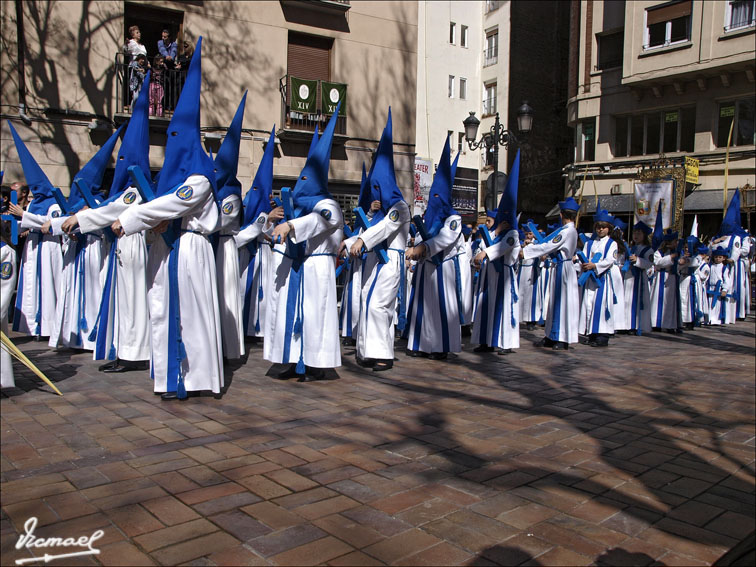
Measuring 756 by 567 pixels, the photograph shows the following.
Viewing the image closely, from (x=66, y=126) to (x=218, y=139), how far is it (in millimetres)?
3313

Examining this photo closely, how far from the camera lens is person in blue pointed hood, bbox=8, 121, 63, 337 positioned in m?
8.52

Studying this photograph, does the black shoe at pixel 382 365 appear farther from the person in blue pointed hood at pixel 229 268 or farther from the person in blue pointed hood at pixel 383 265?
the person in blue pointed hood at pixel 229 268

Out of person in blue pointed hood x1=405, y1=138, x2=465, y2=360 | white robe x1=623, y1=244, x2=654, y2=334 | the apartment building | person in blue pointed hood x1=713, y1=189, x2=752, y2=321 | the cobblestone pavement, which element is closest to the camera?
the cobblestone pavement

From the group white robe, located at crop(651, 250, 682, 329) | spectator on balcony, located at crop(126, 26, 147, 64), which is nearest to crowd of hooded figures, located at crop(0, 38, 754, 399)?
white robe, located at crop(651, 250, 682, 329)

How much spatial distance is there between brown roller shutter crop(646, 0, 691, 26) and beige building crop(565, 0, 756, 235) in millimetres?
34

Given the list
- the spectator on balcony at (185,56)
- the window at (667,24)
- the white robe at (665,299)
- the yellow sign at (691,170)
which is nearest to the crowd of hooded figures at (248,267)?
the white robe at (665,299)

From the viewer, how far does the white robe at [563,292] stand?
379 inches

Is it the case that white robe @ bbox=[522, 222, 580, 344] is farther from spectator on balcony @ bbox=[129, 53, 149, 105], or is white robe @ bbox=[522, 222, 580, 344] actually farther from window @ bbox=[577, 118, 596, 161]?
window @ bbox=[577, 118, 596, 161]

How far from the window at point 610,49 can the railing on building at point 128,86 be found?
17900mm

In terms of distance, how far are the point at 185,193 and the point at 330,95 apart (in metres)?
12.8

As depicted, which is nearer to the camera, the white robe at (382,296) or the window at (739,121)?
the white robe at (382,296)

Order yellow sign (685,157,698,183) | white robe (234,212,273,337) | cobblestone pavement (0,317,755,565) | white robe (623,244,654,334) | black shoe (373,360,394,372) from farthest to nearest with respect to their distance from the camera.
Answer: yellow sign (685,157,698,183) → white robe (623,244,654,334) → white robe (234,212,273,337) → black shoe (373,360,394,372) → cobblestone pavement (0,317,755,565)

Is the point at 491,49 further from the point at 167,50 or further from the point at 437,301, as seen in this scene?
the point at 437,301

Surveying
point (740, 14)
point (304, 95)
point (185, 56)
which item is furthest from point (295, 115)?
point (740, 14)
